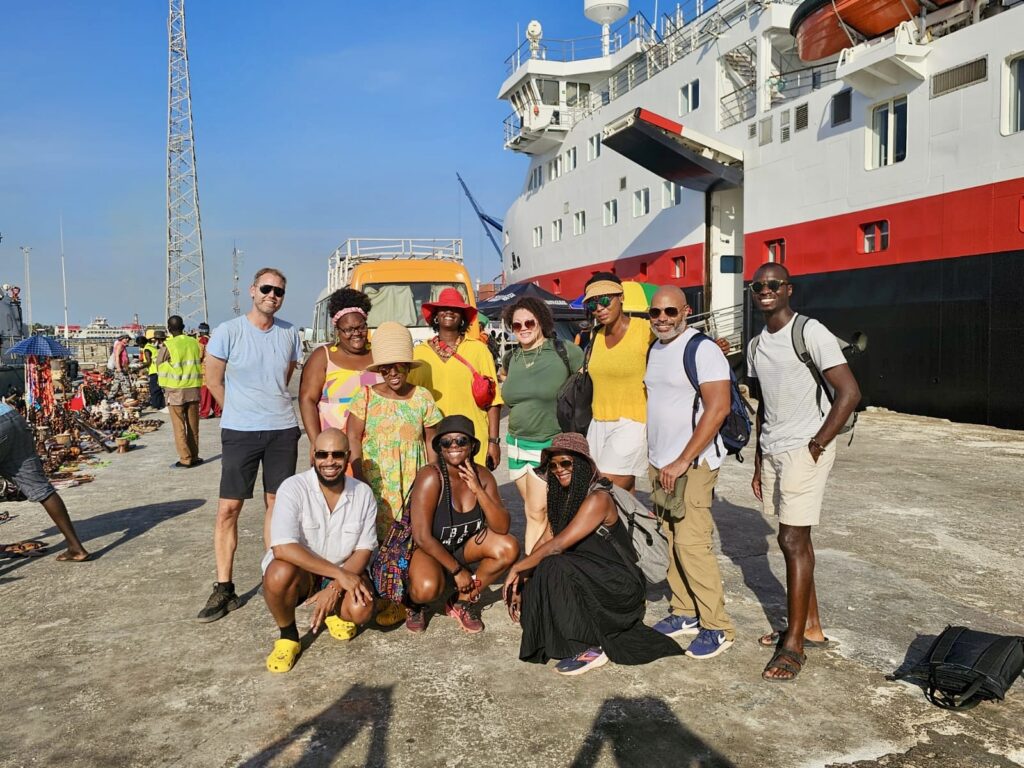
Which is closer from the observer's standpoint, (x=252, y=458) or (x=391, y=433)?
(x=391, y=433)

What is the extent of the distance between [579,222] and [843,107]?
10686 millimetres

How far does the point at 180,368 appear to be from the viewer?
8961 millimetres

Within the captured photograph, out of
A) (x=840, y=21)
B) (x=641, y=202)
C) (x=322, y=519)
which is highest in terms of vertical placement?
(x=840, y=21)

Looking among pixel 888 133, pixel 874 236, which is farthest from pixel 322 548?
pixel 888 133

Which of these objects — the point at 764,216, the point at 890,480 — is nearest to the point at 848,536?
the point at 890,480

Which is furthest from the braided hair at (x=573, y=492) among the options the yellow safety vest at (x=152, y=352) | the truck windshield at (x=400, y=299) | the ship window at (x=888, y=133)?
the yellow safety vest at (x=152, y=352)

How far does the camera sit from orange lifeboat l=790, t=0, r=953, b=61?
12141 millimetres

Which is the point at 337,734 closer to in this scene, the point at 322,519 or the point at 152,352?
the point at 322,519

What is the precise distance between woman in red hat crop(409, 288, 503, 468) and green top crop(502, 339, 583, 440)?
0.76 ft

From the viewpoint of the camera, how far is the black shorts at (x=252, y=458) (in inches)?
165

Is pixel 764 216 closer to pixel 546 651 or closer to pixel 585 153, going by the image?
pixel 585 153

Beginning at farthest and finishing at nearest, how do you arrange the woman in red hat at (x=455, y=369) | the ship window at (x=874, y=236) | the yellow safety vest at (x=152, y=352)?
1. the yellow safety vest at (x=152, y=352)
2. the ship window at (x=874, y=236)
3. the woman in red hat at (x=455, y=369)

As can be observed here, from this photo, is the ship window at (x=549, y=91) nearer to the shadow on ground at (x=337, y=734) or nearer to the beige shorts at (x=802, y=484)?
the beige shorts at (x=802, y=484)

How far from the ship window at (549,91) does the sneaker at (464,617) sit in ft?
78.9
